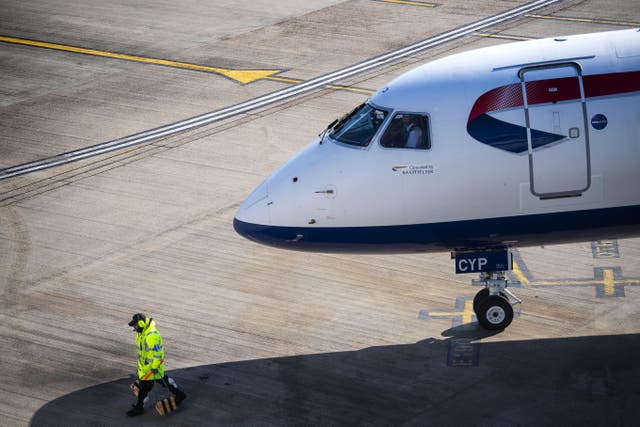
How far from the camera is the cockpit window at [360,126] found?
19.2 meters

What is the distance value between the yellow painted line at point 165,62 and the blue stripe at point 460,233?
58.8 feet

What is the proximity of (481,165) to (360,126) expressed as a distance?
2.36 metres

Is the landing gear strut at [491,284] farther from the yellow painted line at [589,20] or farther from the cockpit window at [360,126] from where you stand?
the yellow painted line at [589,20]

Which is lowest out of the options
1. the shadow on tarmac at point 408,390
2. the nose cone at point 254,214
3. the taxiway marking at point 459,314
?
the shadow on tarmac at point 408,390

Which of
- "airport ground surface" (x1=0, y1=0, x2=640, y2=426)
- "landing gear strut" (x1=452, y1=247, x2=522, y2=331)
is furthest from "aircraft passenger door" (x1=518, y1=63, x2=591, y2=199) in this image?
"airport ground surface" (x1=0, y1=0, x2=640, y2=426)

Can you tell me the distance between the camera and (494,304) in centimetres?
2011

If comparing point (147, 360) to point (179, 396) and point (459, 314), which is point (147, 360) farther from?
point (459, 314)

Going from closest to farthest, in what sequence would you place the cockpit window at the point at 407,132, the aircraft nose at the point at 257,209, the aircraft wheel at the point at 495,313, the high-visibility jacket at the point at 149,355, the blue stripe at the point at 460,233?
the high-visibility jacket at the point at 149,355 → the blue stripe at the point at 460,233 → the cockpit window at the point at 407,132 → the aircraft nose at the point at 257,209 → the aircraft wheel at the point at 495,313

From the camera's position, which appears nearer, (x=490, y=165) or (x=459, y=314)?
(x=490, y=165)

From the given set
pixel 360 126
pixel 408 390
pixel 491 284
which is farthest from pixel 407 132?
pixel 408 390

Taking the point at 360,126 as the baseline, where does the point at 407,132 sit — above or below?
below

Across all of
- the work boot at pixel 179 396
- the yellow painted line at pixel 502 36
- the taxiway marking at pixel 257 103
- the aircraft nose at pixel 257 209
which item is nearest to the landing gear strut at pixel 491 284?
the aircraft nose at pixel 257 209

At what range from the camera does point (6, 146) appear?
32.2m

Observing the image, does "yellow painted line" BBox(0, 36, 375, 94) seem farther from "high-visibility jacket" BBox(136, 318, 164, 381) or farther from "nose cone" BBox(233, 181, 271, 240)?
"high-visibility jacket" BBox(136, 318, 164, 381)
